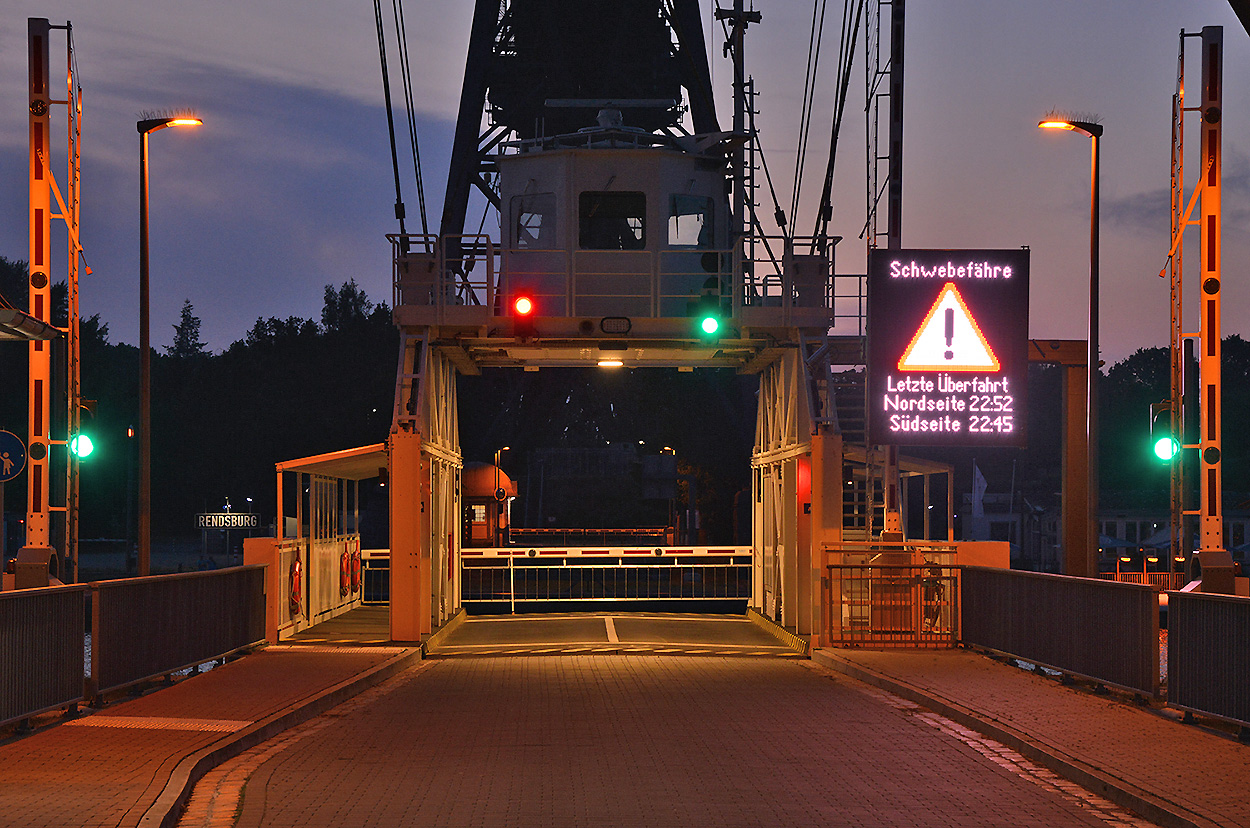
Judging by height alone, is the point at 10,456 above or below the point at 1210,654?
above

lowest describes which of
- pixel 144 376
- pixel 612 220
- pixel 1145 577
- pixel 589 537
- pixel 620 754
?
pixel 589 537

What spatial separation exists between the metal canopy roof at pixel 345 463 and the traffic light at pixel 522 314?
117 inches

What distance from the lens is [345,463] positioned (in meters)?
23.8

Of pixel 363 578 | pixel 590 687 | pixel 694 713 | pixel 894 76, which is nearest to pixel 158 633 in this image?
pixel 590 687

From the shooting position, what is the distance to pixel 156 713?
1338 centimetres

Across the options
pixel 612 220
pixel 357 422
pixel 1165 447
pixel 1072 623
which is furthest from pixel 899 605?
pixel 357 422

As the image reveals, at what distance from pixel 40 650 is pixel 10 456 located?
296cm

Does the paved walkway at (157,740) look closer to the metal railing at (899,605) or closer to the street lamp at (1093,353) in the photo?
the metal railing at (899,605)

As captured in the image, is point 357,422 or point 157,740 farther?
point 357,422

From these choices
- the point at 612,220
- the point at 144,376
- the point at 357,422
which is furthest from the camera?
the point at 357,422

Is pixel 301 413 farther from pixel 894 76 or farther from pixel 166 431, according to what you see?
pixel 894 76

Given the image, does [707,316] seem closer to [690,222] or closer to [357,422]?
[690,222]

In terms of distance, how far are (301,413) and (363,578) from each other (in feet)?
139

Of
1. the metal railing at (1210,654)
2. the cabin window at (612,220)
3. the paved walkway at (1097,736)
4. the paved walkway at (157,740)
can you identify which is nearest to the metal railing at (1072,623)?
Result: the paved walkway at (1097,736)
